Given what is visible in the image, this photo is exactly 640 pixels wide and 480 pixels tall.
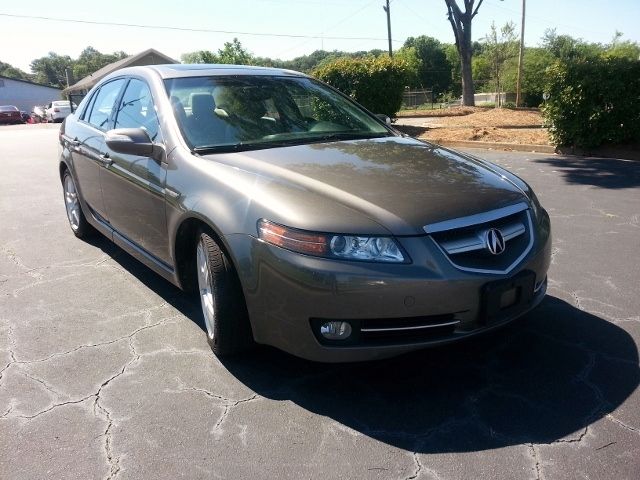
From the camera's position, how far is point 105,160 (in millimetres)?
4223

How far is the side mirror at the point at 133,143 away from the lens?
3.41 meters

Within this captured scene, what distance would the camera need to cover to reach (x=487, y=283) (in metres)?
2.56

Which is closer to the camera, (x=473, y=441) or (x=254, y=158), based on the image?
(x=473, y=441)

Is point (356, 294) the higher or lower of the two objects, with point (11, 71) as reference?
lower

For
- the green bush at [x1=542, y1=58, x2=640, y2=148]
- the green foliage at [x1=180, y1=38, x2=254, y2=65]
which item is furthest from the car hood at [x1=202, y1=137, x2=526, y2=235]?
the green foliage at [x1=180, y1=38, x2=254, y2=65]

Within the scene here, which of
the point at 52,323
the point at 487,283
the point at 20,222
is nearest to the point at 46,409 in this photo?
the point at 52,323

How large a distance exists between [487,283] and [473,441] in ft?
2.26

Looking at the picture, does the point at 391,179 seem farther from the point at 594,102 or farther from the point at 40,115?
the point at 40,115

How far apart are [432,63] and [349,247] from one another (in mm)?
83151

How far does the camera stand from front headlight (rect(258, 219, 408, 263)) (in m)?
2.47

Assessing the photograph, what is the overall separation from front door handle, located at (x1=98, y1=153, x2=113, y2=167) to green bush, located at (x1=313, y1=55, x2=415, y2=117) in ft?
38.7

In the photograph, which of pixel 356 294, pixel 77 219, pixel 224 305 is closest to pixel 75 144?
pixel 77 219

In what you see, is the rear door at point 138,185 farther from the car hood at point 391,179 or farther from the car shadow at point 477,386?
the car shadow at point 477,386

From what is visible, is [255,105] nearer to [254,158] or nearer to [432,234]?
[254,158]
